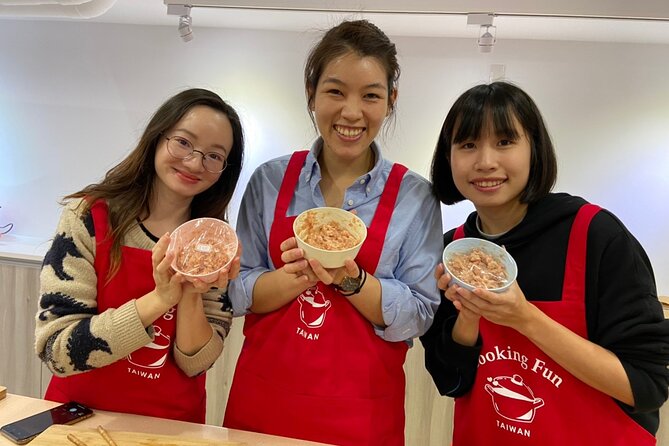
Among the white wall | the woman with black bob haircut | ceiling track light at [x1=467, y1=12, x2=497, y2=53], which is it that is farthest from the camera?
the white wall

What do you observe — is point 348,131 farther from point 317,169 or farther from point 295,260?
point 295,260

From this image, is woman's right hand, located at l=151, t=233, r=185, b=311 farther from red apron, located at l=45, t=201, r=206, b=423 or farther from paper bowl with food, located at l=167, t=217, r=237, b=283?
red apron, located at l=45, t=201, r=206, b=423

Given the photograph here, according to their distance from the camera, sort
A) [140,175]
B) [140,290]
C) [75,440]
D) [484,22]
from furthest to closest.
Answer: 1. [484,22]
2. [140,175]
3. [140,290]
4. [75,440]

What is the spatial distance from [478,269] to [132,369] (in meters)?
1.11

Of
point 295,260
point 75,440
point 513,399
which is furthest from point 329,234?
point 75,440

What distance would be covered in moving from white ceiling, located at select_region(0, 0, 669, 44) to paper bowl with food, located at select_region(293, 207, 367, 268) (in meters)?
1.89

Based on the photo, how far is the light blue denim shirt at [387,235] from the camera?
1.31m

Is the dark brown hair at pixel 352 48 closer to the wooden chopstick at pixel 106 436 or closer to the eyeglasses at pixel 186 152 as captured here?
the eyeglasses at pixel 186 152

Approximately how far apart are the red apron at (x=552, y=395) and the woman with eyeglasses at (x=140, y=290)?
834 mm

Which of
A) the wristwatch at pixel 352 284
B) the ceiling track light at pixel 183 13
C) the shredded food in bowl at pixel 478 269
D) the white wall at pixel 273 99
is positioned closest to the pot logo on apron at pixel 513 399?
the shredded food in bowl at pixel 478 269

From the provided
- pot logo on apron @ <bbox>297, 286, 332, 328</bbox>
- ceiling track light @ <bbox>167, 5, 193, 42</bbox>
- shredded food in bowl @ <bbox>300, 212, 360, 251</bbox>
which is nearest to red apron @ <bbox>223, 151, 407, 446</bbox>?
pot logo on apron @ <bbox>297, 286, 332, 328</bbox>

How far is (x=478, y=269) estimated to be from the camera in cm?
122

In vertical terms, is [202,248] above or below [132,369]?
above

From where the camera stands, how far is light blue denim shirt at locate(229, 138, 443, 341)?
4.29 ft
